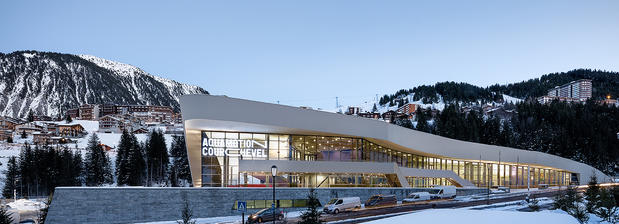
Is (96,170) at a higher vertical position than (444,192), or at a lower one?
lower

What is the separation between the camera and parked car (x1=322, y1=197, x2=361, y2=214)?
132ft

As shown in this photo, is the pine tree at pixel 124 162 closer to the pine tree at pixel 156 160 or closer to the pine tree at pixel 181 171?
the pine tree at pixel 156 160

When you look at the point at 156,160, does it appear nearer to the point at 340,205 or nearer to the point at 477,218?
the point at 340,205

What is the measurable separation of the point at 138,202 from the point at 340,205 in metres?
16.9

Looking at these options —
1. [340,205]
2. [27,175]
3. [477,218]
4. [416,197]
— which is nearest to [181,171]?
[27,175]

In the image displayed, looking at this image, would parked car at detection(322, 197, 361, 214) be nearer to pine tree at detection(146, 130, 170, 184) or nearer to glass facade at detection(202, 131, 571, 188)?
glass facade at detection(202, 131, 571, 188)

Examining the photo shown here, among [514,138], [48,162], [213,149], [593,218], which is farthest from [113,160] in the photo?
[593,218]

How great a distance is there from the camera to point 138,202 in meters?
37.8

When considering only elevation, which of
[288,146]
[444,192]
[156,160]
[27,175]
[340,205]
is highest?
[288,146]

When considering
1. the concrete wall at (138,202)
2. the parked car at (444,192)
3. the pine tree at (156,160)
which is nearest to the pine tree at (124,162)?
the pine tree at (156,160)

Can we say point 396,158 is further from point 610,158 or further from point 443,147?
point 610,158

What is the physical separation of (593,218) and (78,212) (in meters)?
37.4

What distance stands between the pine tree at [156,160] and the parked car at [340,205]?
89.9 m

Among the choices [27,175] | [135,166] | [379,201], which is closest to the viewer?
[379,201]
